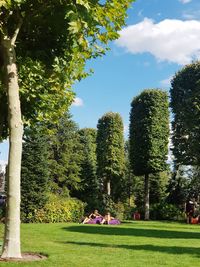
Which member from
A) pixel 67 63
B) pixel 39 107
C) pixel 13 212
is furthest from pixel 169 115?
pixel 13 212

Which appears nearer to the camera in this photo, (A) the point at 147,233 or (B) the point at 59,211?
(A) the point at 147,233

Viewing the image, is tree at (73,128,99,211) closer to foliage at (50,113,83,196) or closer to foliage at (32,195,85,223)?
foliage at (50,113,83,196)

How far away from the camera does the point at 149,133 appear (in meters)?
42.2

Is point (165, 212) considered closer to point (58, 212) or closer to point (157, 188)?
point (157, 188)

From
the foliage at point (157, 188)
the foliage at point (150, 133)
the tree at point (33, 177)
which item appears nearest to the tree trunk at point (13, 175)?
the tree at point (33, 177)

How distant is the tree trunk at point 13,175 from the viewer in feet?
33.6

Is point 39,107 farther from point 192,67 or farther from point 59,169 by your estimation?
point 192,67

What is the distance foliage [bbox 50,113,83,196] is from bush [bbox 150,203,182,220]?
A: 7.32m

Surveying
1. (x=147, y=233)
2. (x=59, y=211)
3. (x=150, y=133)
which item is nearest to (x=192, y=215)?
(x=150, y=133)

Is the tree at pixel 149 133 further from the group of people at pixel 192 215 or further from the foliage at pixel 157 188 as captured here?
the group of people at pixel 192 215

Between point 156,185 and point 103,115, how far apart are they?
29.5 ft

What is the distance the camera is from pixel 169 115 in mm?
44156

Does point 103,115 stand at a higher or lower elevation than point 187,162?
higher

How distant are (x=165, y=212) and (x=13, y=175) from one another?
106ft
